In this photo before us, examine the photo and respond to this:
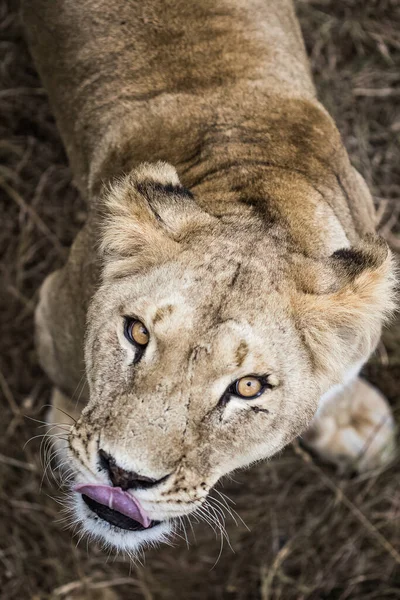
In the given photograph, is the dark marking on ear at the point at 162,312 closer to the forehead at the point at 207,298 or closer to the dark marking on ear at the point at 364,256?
the forehead at the point at 207,298

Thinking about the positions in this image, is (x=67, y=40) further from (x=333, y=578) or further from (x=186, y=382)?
(x=333, y=578)

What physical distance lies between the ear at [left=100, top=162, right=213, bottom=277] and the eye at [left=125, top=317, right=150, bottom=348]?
16cm

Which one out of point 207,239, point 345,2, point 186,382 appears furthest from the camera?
point 345,2

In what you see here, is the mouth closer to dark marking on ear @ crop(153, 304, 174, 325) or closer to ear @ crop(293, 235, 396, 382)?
dark marking on ear @ crop(153, 304, 174, 325)

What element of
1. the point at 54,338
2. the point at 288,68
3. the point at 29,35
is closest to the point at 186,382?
the point at 54,338

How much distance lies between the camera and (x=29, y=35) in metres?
2.77

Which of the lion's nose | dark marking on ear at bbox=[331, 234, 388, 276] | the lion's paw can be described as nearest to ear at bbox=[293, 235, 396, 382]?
dark marking on ear at bbox=[331, 234, 388, 276]

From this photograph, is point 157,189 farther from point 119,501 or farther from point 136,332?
point 119,501

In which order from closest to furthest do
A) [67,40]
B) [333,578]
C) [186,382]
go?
[186,382]
[67,40]
[333,578]

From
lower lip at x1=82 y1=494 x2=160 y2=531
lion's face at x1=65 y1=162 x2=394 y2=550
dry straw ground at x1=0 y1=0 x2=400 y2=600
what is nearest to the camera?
lion's face at x1=65 y1=162 x2=394 y2=550

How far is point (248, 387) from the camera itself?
1.60 metres

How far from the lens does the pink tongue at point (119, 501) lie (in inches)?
63.2

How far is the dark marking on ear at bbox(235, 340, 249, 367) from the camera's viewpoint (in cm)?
155

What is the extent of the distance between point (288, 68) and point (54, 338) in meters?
1.19
